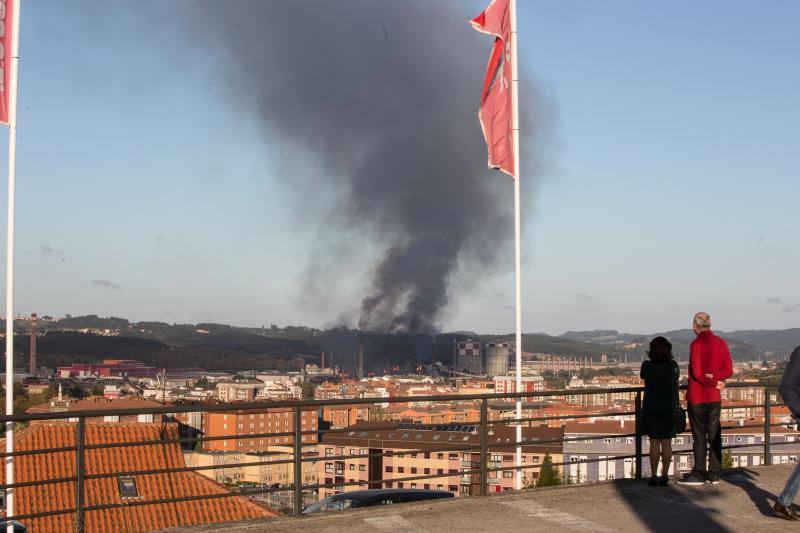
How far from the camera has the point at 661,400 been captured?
11.2 meters

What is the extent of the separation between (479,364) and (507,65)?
587 ft

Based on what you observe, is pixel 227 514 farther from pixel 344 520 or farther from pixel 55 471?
pixel 344 520

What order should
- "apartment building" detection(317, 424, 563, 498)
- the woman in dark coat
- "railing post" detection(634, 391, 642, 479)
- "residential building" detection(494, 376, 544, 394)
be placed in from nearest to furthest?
"apartment building" detection(317, 424, 563, 498) < the woman in dark coat < "railing post" detection(634, 391, 642, 479) < "residential building" detection(494, 376, 544, 394)

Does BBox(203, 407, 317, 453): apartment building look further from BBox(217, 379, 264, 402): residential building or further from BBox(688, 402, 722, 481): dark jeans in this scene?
BBox(217, 379, 264, 402): residential building

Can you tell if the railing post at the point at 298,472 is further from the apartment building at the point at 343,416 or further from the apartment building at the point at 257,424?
the apartment building at the point at 343,416

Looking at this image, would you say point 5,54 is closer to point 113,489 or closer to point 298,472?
point 298,472

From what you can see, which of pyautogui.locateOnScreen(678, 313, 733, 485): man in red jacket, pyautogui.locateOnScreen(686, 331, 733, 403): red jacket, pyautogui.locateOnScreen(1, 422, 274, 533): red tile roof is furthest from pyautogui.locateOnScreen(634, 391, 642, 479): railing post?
pyautogui.locateOnScreen(1, 422, 274, 533): red tile roof

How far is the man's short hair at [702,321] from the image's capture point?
36.4 feet

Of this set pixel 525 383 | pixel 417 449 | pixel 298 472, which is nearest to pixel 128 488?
pixel 417 449

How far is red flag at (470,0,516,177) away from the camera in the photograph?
14.2m

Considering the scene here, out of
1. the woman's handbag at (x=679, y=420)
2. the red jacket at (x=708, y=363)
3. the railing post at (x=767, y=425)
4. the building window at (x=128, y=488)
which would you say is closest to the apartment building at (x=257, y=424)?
the building window at (x=128, y=488)

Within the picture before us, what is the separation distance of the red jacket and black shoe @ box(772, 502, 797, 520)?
1.93 metres

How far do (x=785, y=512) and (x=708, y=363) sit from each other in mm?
2200

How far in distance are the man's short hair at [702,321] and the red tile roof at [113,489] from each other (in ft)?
28.1
